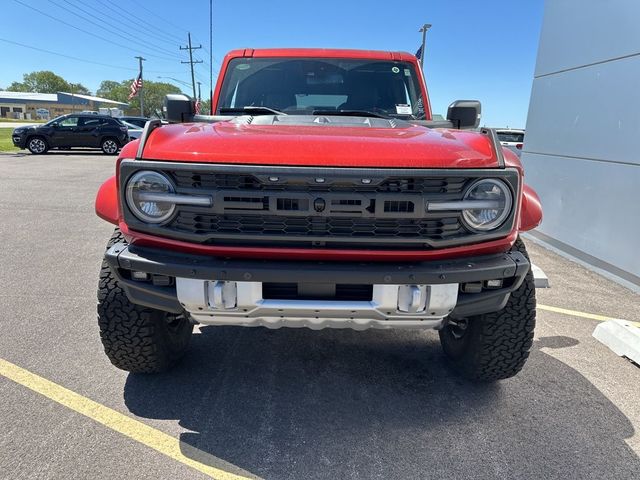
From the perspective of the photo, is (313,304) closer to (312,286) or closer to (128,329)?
(312,286)

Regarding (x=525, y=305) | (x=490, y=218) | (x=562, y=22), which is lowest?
(x=525, y=305)

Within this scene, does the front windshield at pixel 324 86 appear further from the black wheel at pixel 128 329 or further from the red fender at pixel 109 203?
the black wheel at pixel 128 329

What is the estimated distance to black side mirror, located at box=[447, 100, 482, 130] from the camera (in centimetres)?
313

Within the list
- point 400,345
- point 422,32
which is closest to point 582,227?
point 400,345

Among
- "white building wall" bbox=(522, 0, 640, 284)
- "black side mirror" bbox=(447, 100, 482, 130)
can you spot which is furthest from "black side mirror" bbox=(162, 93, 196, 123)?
"white building wall" bbox=(522, 0, 640, 284)

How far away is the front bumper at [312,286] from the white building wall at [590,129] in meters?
4.10

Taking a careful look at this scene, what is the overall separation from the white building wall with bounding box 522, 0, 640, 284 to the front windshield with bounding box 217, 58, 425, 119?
3.23 metres

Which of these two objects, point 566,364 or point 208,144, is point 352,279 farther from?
point 566,364

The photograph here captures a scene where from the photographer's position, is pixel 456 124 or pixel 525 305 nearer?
pixel 525 305

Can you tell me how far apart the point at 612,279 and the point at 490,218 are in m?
4.02

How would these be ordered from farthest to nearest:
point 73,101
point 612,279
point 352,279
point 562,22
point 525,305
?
point 73,101 → point 562,22 → point 612,279 → point 525,305 → point 352,279

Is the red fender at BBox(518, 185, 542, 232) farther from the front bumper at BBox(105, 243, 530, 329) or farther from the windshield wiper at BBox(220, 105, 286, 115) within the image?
the windshield wiper at BBox(220, 105, 286, 115)

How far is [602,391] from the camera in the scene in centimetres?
279

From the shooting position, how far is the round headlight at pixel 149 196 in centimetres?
201
